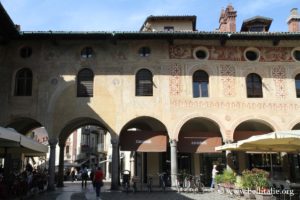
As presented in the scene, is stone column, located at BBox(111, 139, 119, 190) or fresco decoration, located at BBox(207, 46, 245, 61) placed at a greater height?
fresco decoration, located at BBox(207, 46, 245, 61)

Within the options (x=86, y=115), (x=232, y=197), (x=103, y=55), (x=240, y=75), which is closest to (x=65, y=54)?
(x=103, y=55)

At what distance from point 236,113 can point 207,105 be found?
5.24ft

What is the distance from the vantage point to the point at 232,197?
51.3 ft

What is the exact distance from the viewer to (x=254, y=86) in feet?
70.0

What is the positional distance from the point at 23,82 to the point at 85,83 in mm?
3304

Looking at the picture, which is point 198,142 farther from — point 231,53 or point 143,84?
point 231,53

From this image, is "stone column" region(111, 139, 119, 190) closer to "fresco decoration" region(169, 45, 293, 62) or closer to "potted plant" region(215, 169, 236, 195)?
"potted plant" region(215, 169, 236, 195)

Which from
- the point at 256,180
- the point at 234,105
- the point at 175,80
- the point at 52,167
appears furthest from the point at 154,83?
the point at 256,180

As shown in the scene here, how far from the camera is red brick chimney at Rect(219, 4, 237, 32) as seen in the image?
2442cm

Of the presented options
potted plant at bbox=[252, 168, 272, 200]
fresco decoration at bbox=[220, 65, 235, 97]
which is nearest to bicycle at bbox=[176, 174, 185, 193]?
fresco decoration at bbox=[220, 65, 235, 97]

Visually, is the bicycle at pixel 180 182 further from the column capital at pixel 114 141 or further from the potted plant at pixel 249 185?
the potted plant at pixel 249 185

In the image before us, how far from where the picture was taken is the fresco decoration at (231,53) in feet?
69.8

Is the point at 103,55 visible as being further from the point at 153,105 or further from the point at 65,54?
the point at 153,105

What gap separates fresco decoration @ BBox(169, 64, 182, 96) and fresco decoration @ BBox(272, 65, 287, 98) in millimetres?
5212
